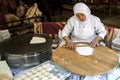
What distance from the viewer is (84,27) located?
8.67ft

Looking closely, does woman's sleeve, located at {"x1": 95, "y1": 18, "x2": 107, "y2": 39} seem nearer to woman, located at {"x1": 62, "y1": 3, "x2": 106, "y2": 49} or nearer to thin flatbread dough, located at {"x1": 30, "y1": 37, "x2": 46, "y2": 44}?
woman, located at {"x1": 62, "y1": 3, "x2": 106, "y2": 49}

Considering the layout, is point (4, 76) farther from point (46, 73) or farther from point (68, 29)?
point (68, 29)

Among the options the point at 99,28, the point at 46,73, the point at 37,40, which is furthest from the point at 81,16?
the point at 46,73

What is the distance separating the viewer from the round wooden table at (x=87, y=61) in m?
1.89

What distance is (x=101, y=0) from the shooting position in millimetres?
6750

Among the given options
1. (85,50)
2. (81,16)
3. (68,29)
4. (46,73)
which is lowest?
(46,73)

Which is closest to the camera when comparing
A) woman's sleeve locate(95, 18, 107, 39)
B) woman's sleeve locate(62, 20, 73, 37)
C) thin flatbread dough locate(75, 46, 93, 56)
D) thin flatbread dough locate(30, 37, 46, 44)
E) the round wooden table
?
the round wooden table

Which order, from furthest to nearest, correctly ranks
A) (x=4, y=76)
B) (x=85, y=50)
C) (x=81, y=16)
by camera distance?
(x=81, y=16) → (x=85, y=50) → (x=4, y=76)

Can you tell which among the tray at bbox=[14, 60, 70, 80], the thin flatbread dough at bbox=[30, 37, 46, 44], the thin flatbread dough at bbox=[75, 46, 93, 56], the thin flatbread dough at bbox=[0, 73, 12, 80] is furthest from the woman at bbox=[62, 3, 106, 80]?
the thin flatbread dough at bbox=[0, 73, 12, 80]

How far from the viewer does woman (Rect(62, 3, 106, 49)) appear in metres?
2.54

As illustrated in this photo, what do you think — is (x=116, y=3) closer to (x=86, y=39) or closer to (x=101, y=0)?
(x=101, y=0)

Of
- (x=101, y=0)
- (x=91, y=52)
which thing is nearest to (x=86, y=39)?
(x=91, y=52)

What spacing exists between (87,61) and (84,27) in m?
0.73

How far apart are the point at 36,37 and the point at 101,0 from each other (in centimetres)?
473
